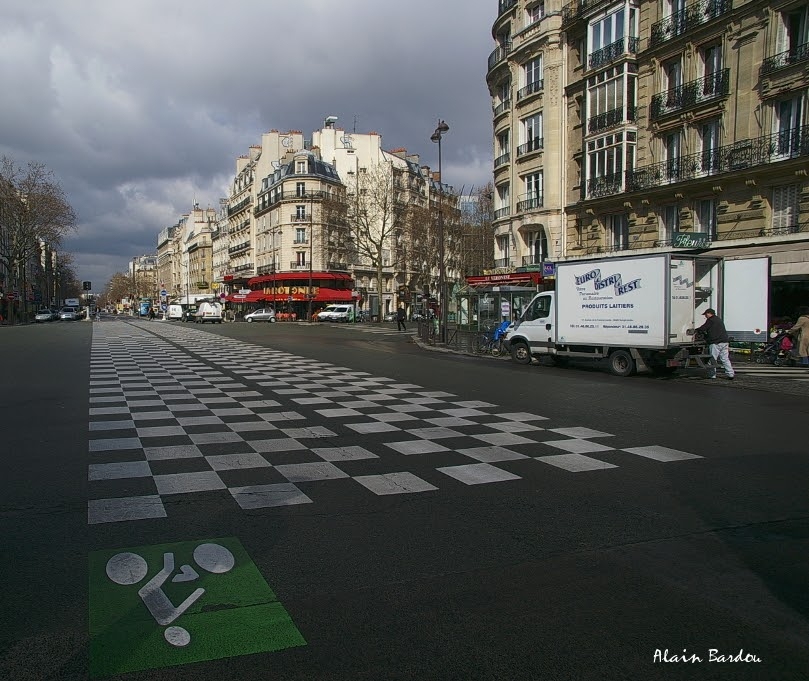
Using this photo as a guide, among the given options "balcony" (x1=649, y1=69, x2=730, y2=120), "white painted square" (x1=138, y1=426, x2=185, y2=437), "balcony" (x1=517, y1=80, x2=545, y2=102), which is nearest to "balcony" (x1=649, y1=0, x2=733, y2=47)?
"balcony" (x1=649, y1=69, x2=730, y2=120)

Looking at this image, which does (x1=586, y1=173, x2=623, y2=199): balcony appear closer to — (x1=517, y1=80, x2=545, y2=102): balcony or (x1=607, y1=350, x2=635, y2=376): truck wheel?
(x1=517, y1=80, x2=545, y2=102): balcony

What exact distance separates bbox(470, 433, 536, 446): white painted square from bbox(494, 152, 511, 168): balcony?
99.7 ft

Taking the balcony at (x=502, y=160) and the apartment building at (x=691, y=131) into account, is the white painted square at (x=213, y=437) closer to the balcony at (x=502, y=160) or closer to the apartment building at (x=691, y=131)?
the apartment building at (x=691, y=131)

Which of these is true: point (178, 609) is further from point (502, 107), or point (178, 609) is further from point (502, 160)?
A: point (502, 107)

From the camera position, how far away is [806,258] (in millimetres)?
20203

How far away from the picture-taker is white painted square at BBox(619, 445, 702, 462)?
6289 millimetres

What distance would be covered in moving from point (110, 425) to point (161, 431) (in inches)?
34.5

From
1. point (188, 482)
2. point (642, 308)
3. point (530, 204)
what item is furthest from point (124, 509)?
point (530, 204)

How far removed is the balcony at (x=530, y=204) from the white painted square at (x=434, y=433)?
2714 centimetres

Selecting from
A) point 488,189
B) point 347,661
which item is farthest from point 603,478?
point 488,189

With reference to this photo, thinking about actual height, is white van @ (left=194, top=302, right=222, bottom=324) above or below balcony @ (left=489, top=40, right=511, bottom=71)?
below

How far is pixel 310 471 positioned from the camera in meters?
5.71

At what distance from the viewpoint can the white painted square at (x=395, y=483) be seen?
513cm

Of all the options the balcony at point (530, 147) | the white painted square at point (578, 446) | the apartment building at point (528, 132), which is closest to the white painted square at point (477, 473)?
the white painted square at point (578, 446)
